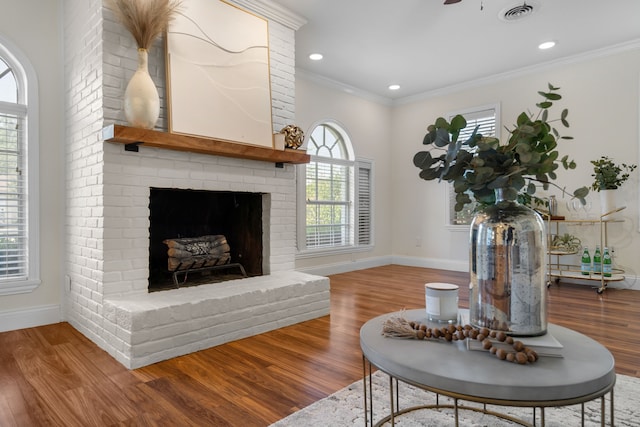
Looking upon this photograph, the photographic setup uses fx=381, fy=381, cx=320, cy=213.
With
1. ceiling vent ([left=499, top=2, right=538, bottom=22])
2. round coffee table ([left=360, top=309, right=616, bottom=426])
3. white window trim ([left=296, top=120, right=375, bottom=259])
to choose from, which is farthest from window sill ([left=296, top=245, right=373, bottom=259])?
round coffee table ([left=360, top=309, right=616, bottom=426])

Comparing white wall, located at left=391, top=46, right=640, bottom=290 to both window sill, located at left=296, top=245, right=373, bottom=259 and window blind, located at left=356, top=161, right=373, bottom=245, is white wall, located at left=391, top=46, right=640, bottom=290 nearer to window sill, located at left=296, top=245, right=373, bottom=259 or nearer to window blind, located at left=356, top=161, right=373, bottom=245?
window blind, located at left=356, top=161, right=373, bottom=245

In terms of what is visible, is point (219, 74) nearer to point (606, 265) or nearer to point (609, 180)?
point (609, 180)

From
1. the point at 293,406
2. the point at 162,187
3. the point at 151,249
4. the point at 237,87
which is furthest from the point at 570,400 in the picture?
the point at 151,249

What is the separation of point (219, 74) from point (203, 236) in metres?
1.38

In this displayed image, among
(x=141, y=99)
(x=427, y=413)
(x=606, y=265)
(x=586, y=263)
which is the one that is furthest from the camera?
(x=586, y=263)

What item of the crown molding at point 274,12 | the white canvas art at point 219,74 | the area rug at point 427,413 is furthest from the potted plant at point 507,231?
the crown molding at point 274,12

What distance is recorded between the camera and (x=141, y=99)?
2451mm

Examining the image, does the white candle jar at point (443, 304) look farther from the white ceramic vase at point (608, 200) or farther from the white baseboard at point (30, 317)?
the white ceramic vase at point (608, 200)

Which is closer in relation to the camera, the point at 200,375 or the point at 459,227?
the point at 200,375

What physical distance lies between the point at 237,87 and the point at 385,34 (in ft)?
6.02

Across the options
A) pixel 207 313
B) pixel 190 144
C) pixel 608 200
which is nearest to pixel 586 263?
pixel 608 200

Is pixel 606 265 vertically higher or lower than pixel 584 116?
lower

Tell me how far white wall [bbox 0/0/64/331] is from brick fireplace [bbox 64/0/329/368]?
112 millimetres

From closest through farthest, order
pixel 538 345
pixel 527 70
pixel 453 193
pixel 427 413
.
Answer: pixel 538 345 < pixel 427 413 < pixel 527 70 < pixel 453 193
